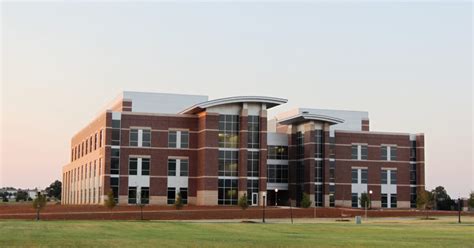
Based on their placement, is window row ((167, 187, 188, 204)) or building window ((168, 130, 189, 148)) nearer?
window row ((167, 187, 188, 204))

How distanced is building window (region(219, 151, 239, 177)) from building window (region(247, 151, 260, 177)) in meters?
1.57

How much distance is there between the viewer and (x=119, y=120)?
286ft

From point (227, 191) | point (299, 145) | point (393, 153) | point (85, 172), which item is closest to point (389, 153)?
point (393, 153)

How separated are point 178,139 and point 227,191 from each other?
9.43 meters

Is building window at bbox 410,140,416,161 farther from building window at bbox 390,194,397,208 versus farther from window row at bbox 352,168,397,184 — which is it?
building window at bbox 390,194,397,208

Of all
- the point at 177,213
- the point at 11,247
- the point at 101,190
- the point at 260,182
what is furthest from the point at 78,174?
the point at 11,247

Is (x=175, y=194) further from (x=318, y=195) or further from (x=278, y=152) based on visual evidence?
(x=318, y=195)

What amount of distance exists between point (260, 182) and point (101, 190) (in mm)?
20421

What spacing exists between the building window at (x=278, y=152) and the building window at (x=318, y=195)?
7293 mm

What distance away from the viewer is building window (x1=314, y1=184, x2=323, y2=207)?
309 ft

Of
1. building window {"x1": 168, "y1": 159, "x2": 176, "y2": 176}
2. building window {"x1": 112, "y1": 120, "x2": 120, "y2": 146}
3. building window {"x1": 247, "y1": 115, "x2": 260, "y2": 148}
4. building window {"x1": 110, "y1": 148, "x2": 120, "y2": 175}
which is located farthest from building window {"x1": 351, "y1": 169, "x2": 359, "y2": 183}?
building window {"x1": 112, "y1": 120, "x2": 120, "y2": 146}

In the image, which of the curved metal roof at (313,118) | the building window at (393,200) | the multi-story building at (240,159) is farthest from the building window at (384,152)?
the curved metal roof at (313,118)

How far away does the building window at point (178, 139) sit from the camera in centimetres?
8869

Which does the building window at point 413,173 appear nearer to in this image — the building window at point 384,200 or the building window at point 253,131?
the building window at point 384,200
